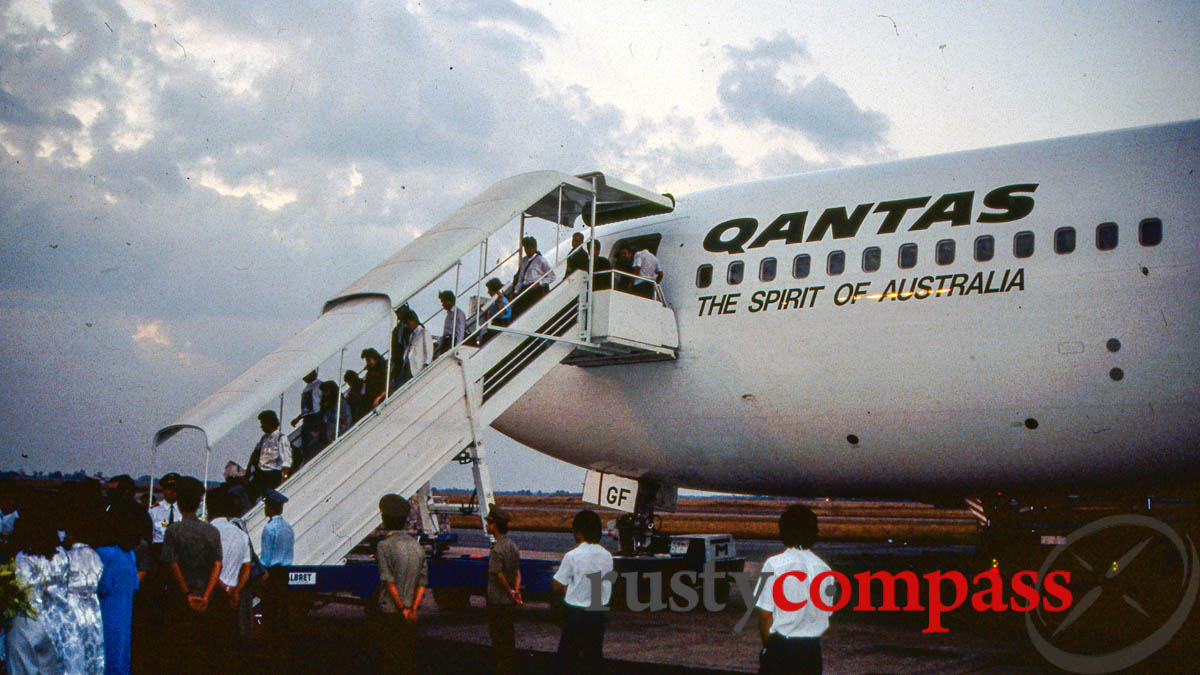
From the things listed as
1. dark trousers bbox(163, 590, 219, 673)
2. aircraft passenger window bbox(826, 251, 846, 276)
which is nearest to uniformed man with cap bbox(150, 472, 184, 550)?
dark trousers bbox(163, 590, 219, 673)

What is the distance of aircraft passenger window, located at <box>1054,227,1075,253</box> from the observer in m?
11.7

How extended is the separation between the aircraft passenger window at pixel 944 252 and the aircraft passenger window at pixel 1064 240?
1204mm

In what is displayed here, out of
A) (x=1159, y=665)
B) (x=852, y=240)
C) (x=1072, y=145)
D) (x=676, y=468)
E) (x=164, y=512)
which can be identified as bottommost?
(x=1159, y=665)

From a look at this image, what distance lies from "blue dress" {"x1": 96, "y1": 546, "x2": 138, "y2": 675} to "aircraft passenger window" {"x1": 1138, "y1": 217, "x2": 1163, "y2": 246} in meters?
11.0

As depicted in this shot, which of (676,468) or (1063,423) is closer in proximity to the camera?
(1063,423)

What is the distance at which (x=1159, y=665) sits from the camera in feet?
30.0

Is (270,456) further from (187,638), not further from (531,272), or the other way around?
(187,638)

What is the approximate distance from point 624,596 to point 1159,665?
6851 millimetres

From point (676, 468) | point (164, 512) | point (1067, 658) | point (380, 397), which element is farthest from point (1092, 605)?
point (164, 512)

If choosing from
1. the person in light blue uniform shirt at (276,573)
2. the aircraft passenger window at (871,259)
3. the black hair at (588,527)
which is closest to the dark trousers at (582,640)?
the black hair at (588,527)

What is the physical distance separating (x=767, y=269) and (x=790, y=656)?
9.44m

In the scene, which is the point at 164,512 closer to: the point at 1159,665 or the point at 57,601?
the point at 57,601

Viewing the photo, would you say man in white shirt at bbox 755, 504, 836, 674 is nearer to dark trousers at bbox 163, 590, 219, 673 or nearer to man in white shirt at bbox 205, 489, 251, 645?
dark trousers at bbox 163, 590, 219, 673

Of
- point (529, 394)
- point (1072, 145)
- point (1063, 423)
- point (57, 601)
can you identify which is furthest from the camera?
point (529, 394)
